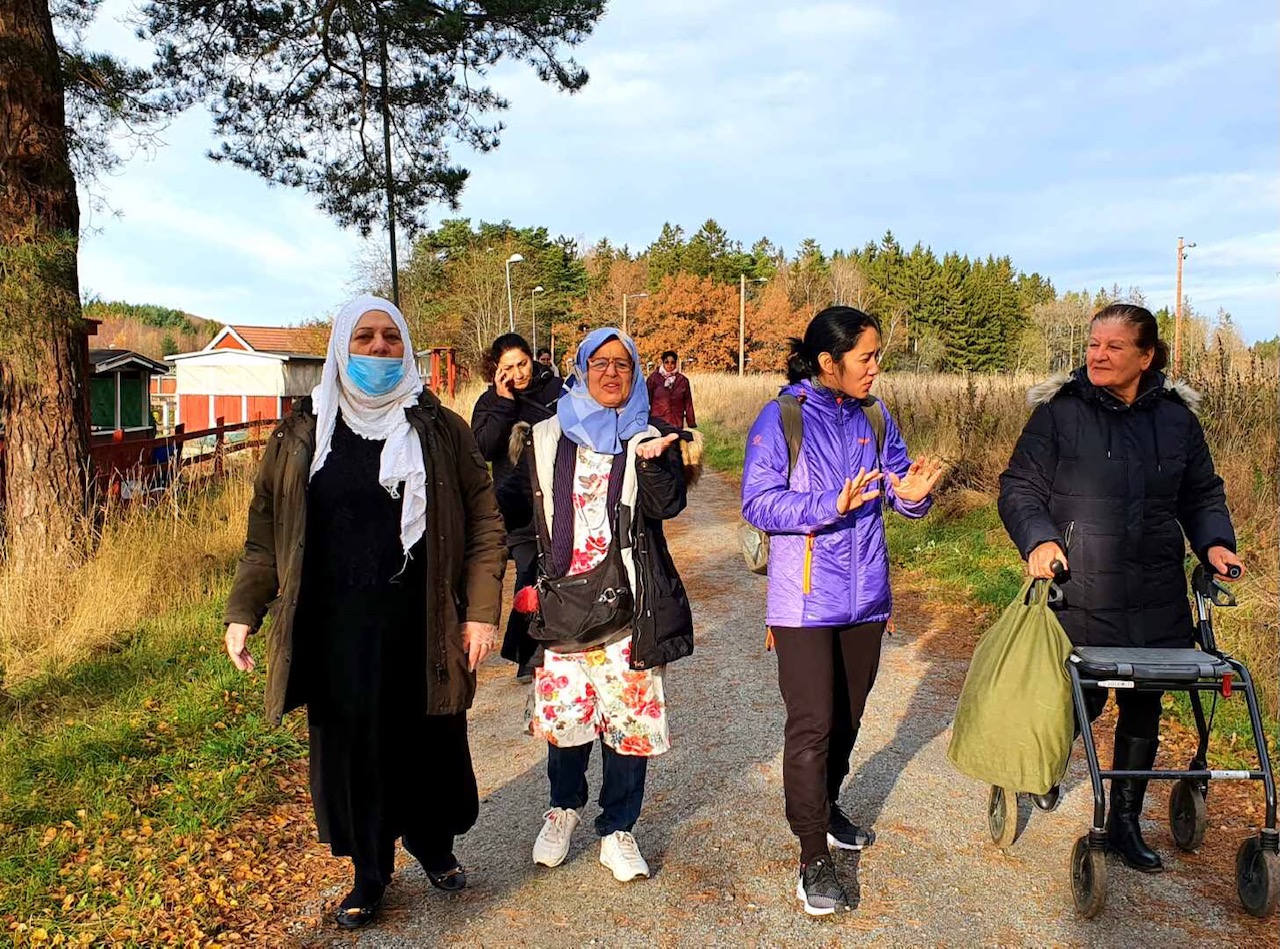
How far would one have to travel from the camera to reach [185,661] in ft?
18.6

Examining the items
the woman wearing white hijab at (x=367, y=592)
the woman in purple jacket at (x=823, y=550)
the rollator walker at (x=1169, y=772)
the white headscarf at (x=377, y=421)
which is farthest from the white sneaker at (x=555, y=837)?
the rollator walker at (x=1169, y=772)

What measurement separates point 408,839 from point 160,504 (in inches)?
231

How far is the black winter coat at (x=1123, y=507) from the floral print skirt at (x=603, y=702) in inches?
56.3

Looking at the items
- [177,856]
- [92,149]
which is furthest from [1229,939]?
[92,149]

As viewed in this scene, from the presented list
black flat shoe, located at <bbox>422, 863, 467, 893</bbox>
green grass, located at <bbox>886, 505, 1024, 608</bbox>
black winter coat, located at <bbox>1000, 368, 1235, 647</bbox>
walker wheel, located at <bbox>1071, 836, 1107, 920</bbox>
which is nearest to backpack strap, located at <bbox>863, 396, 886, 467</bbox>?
black winter coat, located at <bbox>1000, 368, 1235, 647</bbox>

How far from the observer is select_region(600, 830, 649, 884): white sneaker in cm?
324

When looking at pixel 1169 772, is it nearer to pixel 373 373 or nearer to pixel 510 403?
pixel 373 373

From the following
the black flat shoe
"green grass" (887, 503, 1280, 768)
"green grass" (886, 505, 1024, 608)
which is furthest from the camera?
"green grass" (886, 505, 1024, 608)

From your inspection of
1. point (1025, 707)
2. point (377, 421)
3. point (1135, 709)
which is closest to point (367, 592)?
point (377, 421)

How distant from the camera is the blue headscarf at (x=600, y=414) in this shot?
324 cm

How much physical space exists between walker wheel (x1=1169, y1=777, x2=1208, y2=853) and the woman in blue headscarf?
6.66ft

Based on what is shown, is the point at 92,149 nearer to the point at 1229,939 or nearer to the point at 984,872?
the point at 984,872

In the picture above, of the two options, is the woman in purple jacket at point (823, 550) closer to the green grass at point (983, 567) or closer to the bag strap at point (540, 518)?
the bag strap at point (540, 518)

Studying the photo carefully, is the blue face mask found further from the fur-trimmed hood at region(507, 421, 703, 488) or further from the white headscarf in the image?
the fur-trimmed hood at region(507, 421, 703, 488)
